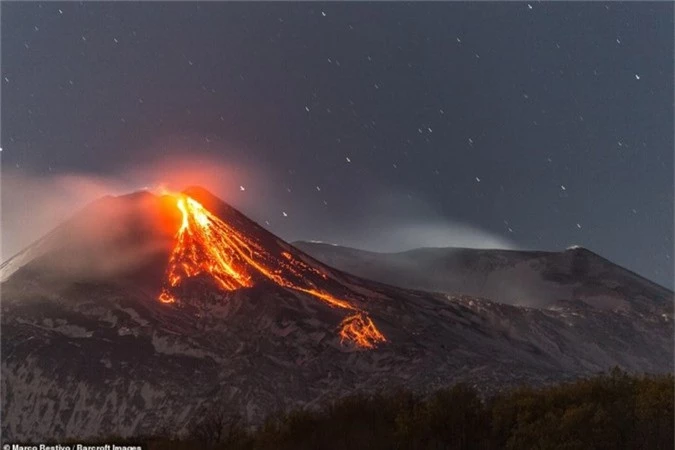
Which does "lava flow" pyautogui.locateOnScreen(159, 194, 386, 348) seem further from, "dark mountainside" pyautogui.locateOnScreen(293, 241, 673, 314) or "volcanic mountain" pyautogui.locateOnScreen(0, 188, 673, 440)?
"dark mountainside" pyautogui.locateOnScreen(293, 241, 673, 314)

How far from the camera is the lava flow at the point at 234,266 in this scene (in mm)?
57312

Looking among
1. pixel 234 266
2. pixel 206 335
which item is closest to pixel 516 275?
pixel 234 266

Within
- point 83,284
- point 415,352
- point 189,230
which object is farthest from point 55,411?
point 189,230

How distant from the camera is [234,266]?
70.4m

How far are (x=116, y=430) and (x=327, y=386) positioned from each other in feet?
47.7

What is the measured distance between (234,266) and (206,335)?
18.4 metres

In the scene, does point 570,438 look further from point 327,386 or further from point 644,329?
point 644,329

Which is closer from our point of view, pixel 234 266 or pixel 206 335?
pixel 206 335

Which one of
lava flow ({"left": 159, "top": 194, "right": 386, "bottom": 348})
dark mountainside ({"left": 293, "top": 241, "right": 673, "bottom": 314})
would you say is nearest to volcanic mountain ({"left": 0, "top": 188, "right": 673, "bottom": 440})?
lava flow ({"left": 159, "top": 194, "right": 386, "bottom": 348})

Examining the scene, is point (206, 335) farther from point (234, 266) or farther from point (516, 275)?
point (516, 275)

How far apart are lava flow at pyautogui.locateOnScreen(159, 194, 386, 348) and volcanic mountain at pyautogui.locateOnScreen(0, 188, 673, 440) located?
229mm

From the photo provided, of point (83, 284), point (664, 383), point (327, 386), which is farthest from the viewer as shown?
point (83, 284)

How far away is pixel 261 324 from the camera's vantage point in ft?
181

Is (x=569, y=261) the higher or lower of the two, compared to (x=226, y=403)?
higher
